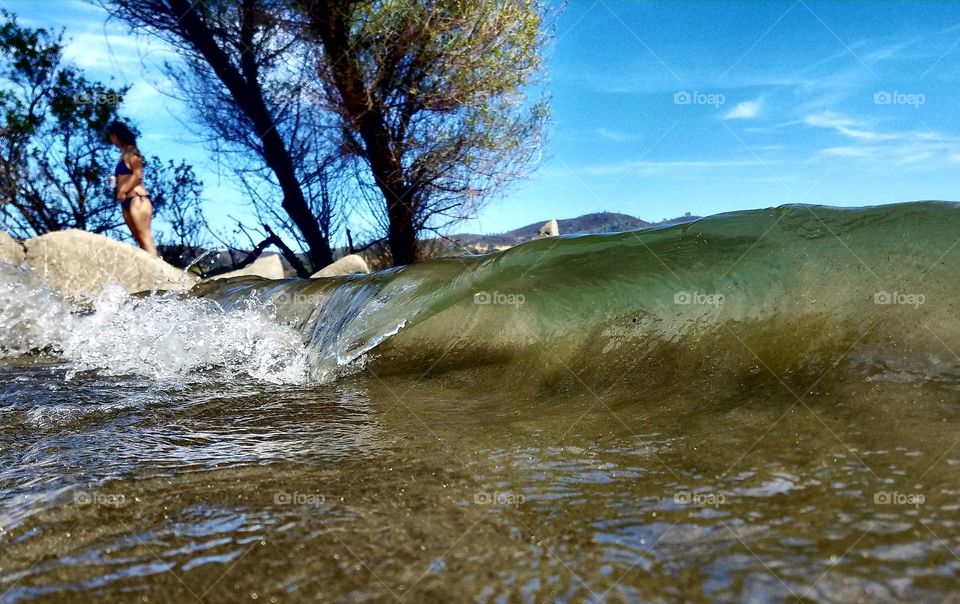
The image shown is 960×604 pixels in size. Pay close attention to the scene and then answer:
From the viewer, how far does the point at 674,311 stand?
2.49 metres

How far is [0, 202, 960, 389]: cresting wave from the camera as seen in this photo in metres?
2.11

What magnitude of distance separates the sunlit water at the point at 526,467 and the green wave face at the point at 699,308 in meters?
0.01

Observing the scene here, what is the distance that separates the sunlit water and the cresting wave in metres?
0.01

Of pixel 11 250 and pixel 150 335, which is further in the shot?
pixel 11 250

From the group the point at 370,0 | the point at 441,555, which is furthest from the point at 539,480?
the point at 370,0

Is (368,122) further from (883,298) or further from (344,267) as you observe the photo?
(883,298)

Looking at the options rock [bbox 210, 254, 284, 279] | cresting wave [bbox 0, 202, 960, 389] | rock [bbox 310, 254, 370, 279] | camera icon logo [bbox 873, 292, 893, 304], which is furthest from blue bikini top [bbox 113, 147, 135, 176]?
camera icon logo [bbox 873, 292, 893, 304]

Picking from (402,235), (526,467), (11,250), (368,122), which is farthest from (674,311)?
(11,250)

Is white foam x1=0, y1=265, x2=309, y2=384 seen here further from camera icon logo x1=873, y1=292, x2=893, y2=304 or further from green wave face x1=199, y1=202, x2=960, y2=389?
camera icon logo x1=873, y1=292, x2=893, y2=304

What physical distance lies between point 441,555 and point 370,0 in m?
8.03

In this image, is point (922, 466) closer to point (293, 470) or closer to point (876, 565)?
point (876, 565)

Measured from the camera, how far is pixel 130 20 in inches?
361

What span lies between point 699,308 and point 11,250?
7254mm

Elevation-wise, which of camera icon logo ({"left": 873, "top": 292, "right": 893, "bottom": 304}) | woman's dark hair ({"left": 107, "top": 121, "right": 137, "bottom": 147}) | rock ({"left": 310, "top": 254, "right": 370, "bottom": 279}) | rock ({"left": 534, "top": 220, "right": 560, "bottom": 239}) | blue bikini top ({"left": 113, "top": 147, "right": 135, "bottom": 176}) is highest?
woman's dark hair ({"left": 107, "top": 121, "right": 137, "bottom": 147})
